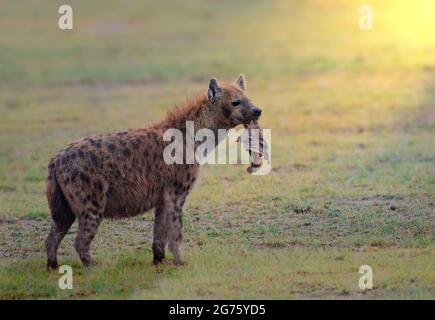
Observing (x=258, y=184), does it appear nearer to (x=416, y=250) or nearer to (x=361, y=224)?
(x=361, y=224)

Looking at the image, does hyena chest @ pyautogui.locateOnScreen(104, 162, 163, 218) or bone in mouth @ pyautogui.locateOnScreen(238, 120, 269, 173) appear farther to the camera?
bone in mouth @ pyautogui.locateOnScreen(238, 120, 269, 173)

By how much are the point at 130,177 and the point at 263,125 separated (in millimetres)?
6810

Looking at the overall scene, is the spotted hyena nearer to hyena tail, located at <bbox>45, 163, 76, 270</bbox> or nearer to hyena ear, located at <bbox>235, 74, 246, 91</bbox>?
hyena tail, located at <bbox>45, 163, 76, 270</bbox>

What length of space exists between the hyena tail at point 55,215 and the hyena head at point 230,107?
1.56 metres

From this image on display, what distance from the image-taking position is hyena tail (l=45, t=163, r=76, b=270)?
315 inches

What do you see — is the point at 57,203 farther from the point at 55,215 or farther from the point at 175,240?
the point at 175,240

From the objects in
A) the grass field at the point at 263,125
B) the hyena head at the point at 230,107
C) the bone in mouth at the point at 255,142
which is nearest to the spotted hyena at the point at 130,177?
the hyena head at the point at 230,107

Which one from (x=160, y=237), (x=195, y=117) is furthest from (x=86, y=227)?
(x=195, y=117)

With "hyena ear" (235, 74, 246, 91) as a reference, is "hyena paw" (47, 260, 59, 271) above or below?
below

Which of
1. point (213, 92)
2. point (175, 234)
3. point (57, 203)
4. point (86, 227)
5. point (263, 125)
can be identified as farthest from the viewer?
point (263, 125)

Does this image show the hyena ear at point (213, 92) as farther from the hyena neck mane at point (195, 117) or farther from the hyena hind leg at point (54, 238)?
the hyena hind leg at point (54, 238)

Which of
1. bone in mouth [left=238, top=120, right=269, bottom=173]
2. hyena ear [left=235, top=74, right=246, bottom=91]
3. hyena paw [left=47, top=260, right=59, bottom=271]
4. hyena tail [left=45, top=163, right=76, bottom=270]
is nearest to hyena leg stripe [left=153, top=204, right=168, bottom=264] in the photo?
hyena tail [left=45, top=163, right=76, bottom=270]

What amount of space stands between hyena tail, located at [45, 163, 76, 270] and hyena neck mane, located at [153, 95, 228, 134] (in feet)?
3.66

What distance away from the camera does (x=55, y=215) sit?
8070 mm
